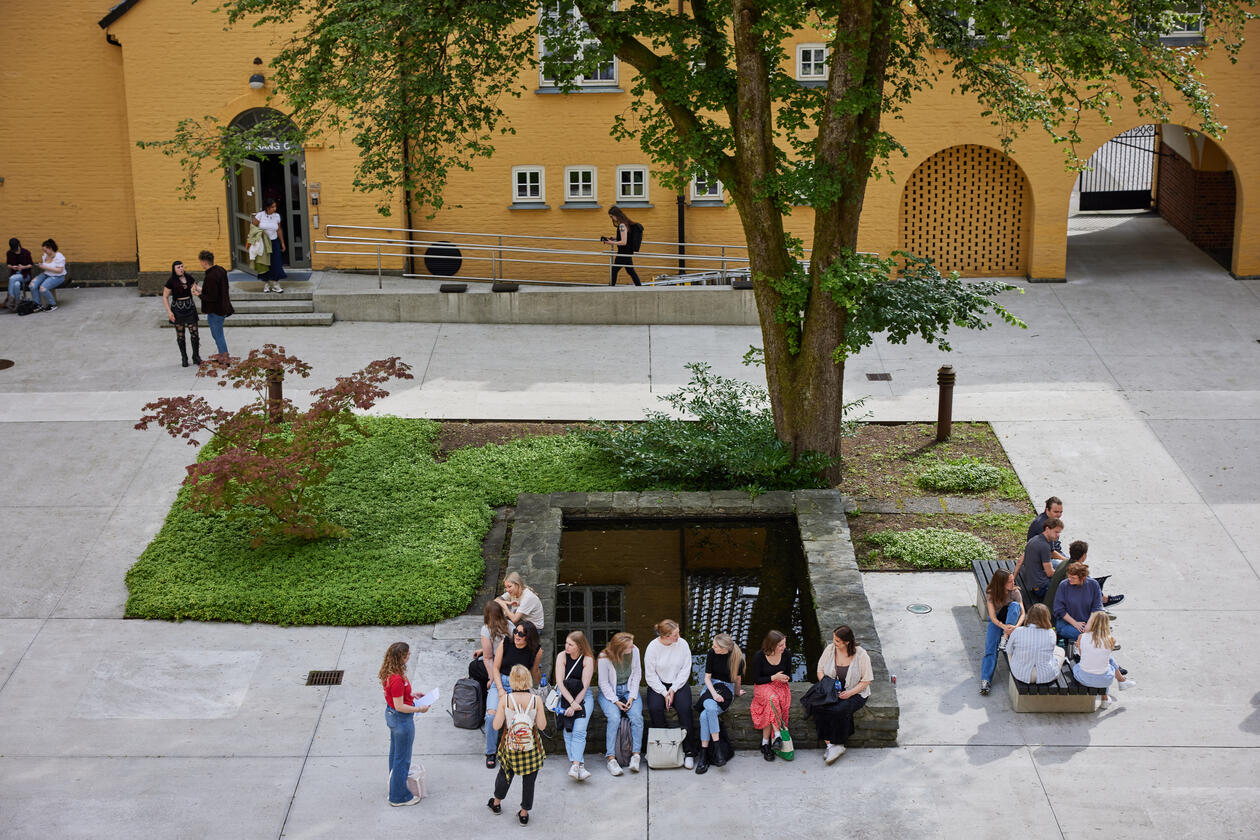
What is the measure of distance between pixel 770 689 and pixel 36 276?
16.6 meters

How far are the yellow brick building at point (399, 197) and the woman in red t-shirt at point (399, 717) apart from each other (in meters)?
14.3

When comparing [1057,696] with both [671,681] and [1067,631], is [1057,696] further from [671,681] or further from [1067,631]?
[671,681]

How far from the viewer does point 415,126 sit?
15336mm

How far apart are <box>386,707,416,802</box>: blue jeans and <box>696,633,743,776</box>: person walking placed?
219 cm

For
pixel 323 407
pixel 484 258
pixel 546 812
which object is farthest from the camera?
pixel 484 258

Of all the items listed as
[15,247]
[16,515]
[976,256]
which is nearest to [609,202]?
[976,256]

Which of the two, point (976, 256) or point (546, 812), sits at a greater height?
point (976, 256)

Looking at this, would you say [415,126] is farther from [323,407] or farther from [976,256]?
[976,256]

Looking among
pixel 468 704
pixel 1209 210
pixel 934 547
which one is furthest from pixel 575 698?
pixel 1209 210

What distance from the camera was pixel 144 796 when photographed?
34.9ft

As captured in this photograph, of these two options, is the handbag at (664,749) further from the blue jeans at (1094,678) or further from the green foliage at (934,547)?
the green foliage at (934,547)

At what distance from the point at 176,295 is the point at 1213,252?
17.7 meters

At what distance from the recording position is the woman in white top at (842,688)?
11.1m

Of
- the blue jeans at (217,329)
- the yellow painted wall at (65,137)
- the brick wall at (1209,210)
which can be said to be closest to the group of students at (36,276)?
the yellow painted wall at (65,137)
